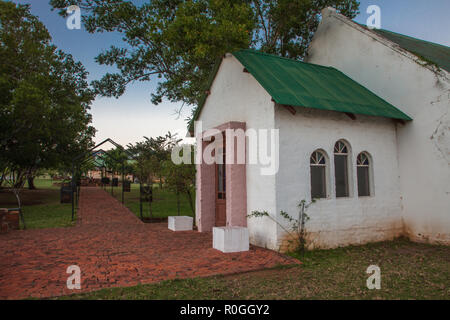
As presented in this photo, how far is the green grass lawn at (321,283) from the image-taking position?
185 inches

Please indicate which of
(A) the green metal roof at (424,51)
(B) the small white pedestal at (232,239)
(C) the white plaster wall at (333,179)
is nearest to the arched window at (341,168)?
(C) the white plaster wall at (333,179)

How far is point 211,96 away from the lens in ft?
35.5

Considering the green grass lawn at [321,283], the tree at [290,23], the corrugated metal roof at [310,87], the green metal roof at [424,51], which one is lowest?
the green grass lawn at [321,283]

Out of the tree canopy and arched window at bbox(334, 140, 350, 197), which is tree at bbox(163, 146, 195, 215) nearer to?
arched window at bbox(334, 140, 350, 197)

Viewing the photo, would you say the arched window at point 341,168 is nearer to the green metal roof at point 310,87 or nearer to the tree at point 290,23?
the green metal roof at point 310,87

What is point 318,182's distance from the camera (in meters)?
8.30

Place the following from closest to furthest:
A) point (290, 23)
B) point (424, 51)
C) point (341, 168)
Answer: point (341, 168)
point (424, 51)
point (290, 23)

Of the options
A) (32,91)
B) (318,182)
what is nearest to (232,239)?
(318,182)

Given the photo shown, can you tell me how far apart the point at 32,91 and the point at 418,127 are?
15636 mm

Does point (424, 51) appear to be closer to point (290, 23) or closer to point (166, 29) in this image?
point (290, 23)

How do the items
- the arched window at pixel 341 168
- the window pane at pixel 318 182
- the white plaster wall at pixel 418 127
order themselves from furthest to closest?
the arched window at pixel 341 168, the white plaster wall at pixel 418 127, the window pane at pixel 318 182

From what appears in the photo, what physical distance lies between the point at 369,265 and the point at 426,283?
3.99 feet

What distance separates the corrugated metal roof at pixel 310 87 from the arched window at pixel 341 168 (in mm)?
1075

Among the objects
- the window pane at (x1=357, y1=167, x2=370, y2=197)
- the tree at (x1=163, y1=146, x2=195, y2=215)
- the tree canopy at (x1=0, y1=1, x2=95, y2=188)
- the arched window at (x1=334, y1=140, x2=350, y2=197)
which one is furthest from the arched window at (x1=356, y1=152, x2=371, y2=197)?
the tree canopy at (x1=0, y1=1, x2=95, y2=188)
